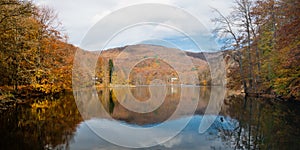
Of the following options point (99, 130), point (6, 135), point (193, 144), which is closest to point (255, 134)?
point (193, 144)

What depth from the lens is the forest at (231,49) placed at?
1167 centimetres

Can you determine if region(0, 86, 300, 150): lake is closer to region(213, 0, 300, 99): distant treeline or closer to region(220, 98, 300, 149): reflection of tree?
region(220, 98, 300, 149): reflection of tree

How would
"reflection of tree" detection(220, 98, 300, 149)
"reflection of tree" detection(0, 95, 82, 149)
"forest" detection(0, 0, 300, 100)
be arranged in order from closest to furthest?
"reflection of tree" detection(220, 98, 300, 149), "reflection of tree" detection(0, 95, 82, 149), "forest" detection(0, 0, 300, 100)

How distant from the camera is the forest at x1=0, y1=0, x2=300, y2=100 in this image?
11.7 meters

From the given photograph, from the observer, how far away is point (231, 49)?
2120 centimetres

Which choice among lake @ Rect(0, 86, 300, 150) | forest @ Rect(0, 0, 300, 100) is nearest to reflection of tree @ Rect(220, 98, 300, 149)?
lake @ Rect(0, 86, 300, 150)

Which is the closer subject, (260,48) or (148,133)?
(148,133)

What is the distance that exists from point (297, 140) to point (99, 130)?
19.0ft

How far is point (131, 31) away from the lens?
7824 millimetres

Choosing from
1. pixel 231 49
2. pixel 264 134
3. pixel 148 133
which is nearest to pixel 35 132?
pixel 148 133

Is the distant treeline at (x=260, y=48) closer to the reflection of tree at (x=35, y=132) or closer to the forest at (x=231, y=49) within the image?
the forest at (x=231, y=49)

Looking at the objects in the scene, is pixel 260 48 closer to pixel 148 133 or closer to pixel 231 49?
pixel 231 49

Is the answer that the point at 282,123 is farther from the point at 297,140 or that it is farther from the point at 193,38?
the point at 193,38

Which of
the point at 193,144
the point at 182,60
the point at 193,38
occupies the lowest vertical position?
the point at 193,144
